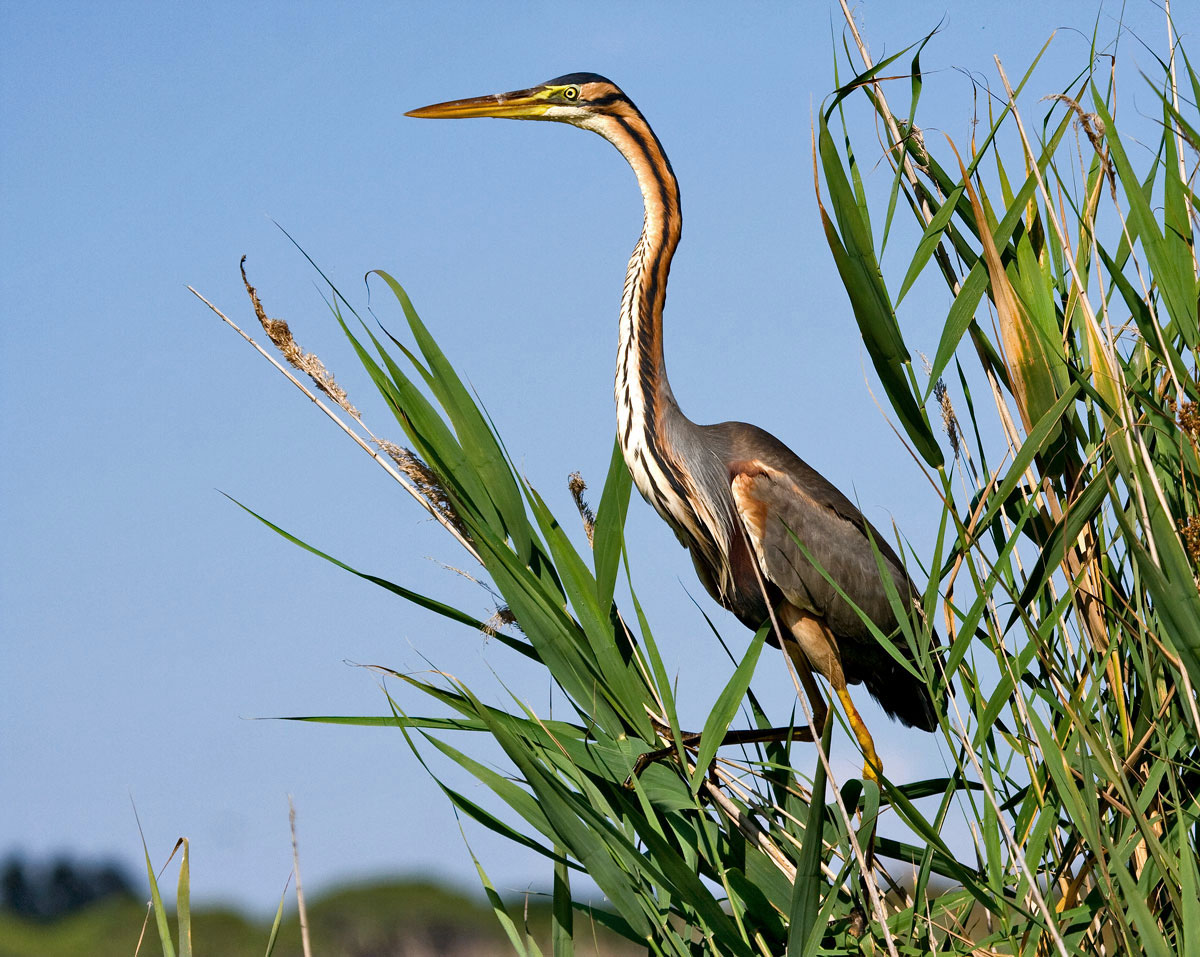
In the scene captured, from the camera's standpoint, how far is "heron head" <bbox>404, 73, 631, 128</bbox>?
362cm

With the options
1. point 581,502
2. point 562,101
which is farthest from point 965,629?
point 562,101

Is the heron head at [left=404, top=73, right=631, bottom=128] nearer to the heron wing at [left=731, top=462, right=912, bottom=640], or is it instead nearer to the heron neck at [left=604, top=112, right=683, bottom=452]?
the heron neck at [left=604, top=112, right=683, bottom=452]

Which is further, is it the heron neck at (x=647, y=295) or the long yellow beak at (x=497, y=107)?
the long yellow beak at (x=497, y=107)

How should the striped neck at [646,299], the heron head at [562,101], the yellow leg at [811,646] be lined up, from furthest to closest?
the heron head at [562,101], the yellow leg at [811,646], the striped neck at [646,299]

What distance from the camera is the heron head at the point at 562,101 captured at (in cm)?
362

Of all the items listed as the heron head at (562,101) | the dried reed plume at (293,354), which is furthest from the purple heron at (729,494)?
the dried reed plume at (293,354)

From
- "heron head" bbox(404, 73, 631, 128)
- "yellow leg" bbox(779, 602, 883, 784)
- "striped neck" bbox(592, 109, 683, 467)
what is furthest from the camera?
"heron head" bbox(404, 73, 631, 128)

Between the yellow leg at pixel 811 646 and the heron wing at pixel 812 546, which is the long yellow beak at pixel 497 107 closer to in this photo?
the heron wing at pixel 812 546

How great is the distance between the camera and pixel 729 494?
3.46 meters

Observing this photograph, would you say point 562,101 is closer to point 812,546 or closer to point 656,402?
point 656,402

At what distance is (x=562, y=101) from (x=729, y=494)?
1.26 meters

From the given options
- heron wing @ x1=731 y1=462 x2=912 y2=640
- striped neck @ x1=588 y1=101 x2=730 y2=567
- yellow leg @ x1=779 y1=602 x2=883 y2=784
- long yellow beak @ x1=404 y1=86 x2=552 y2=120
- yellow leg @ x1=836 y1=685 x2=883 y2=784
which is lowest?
yellow leg @ x1=836 y1=685 x2=883 y2=784

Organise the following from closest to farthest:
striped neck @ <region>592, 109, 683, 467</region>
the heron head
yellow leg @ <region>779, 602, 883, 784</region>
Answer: striped neck @ <region>592, 109, 683, 467</region> < yellow leg @ <region>779, 602, 883, 784</region> < the heron head

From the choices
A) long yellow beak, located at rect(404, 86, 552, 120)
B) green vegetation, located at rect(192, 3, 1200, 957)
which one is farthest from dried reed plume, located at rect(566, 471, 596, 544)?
long yellow beak, located at rect(404, 86, 552, 120)
